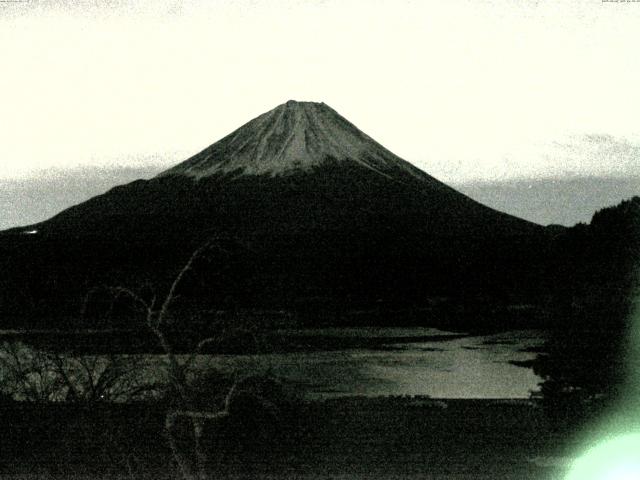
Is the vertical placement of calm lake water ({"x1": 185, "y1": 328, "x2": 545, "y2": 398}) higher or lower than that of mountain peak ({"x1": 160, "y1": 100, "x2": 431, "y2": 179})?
lower

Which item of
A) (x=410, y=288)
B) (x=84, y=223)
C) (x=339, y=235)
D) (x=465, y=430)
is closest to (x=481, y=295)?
(x=410, y=288)

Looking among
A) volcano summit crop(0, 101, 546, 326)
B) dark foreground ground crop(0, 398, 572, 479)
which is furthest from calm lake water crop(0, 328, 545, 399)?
volcano summit crop(0, 101, 546, 326)

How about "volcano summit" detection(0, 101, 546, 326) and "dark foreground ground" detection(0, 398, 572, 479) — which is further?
"volcano summit" detection(0, 101, 546, 326)

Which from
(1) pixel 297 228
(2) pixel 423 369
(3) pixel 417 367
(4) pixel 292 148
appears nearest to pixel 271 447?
(2) pixel 423 369

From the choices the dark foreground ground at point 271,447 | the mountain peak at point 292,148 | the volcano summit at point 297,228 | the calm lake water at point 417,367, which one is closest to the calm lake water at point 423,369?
the calm lake water at point 417,367

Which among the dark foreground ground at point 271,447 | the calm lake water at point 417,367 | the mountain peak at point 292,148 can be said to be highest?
the mountain peak at point 292,148

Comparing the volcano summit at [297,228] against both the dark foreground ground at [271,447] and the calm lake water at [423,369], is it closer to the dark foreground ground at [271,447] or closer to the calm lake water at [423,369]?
the calm lake water at [423,369]

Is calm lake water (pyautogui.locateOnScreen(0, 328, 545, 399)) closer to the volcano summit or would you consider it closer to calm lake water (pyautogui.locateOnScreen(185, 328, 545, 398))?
calm lake water (pyautogui.locateOnScreen(185, 328, 545, 398))

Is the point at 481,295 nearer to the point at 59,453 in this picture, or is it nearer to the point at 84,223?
the point at 84,223


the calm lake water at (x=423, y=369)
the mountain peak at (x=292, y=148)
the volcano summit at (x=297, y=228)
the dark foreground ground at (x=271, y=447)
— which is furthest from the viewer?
the mountain peak at (x=292, y=148)
